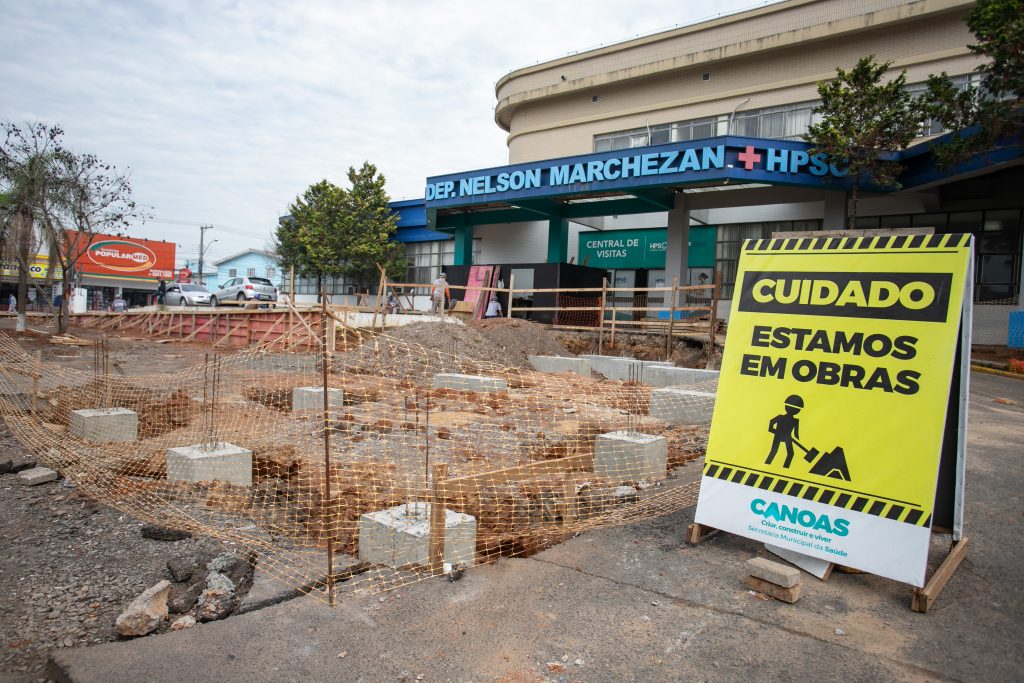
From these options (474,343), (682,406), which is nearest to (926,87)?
(474,343)

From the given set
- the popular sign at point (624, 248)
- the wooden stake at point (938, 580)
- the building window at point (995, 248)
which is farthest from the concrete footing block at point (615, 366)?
the building window at point (995, 248)

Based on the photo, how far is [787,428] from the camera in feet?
12.9

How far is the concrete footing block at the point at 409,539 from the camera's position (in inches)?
156

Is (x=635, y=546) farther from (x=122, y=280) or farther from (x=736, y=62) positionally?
(x=122, y=280)

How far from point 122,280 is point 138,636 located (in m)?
49.8

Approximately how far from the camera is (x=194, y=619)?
11.4ft

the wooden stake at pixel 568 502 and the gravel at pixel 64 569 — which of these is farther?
the wooden stake at pixel 568 502

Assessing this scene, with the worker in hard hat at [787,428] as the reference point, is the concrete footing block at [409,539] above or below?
below

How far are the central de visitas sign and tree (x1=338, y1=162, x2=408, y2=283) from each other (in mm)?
8362

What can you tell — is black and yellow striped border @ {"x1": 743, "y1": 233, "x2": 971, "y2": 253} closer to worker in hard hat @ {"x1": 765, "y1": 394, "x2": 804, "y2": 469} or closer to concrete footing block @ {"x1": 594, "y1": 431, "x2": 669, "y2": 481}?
worker in hard hat @ {"x1": 765, "y1": 394, "x2": 804, "y2": 469}

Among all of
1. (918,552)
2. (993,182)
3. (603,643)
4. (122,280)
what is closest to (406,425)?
(603,643)

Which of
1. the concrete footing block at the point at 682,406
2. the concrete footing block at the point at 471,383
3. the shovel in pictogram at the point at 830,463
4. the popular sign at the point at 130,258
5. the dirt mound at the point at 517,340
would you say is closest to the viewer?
the shovel in pictogram at the point at 830,463

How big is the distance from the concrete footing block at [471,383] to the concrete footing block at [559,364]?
12.2ft

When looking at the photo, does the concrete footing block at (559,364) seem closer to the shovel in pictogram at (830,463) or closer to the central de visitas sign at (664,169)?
the central de visitas sign at (664,169)
